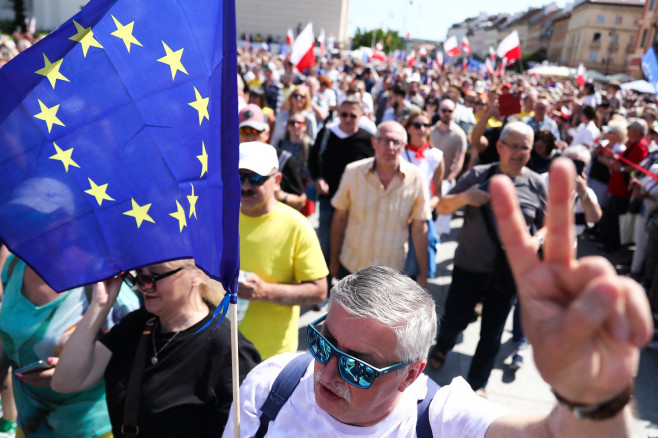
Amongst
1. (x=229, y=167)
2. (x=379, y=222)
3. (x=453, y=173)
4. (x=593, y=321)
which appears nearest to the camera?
(x=593, y=321)

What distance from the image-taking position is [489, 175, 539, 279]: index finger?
2.77ft

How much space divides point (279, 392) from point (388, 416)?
33 centimetres

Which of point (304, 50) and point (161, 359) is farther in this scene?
point (304, 50)

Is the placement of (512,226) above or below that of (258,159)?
above

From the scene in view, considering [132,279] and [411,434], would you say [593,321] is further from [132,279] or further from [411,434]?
[132,279]

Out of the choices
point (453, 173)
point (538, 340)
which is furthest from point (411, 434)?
point (453, 173)

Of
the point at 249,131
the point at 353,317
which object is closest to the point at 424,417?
the point at 353,317

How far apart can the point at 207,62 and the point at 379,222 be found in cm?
238

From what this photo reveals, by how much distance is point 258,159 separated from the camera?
111 inches

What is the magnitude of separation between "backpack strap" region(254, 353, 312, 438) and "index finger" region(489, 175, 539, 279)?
3.09 feet

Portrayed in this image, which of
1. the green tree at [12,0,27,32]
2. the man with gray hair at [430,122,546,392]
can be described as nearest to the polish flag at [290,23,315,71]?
the man with gray hair at [430,122,546,392]

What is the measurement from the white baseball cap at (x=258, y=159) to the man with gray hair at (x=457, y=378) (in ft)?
4.15

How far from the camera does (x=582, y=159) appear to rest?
16.0 feet

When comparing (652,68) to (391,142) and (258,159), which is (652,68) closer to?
(391,142)
